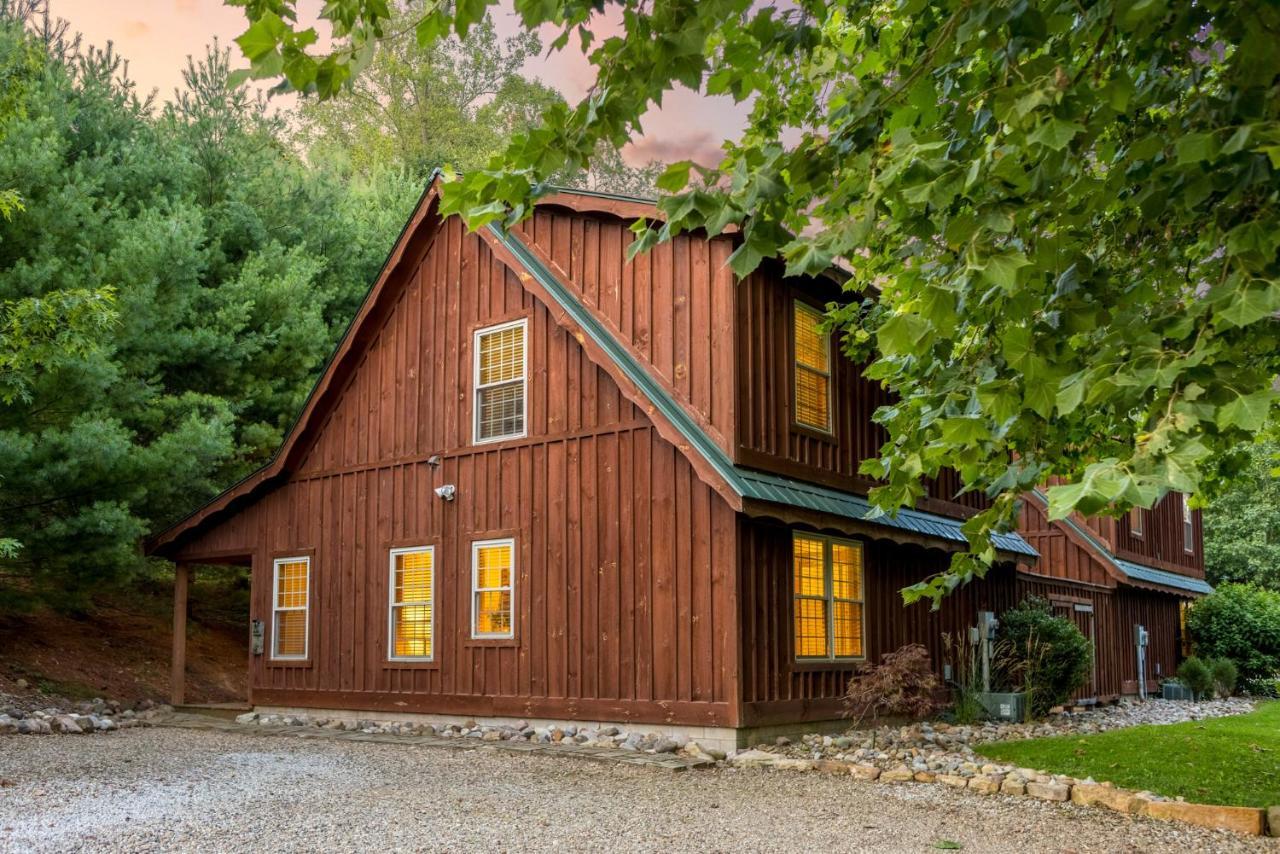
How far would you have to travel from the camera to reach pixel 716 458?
11.4m

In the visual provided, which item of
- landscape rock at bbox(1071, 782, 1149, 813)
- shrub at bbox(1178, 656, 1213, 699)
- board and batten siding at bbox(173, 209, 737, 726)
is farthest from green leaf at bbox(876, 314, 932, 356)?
shrub at bbox(1178, 656, 1213, 699)

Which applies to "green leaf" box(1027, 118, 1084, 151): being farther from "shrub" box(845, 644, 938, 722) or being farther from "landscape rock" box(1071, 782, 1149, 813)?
"shrub" box(845, 644, 938, 722)

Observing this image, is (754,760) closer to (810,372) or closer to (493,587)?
(493,587)

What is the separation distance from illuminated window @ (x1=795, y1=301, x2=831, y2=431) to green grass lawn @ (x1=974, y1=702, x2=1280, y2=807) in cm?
413

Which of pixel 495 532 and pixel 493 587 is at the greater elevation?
pixel 495 532

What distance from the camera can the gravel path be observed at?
7145 millimetres

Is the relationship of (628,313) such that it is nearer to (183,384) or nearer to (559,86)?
(183,384)

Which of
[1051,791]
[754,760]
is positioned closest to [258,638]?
[754,760]

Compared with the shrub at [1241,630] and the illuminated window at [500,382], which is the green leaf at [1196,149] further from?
the shrub at [1241,630]

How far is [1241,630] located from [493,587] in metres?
18.5

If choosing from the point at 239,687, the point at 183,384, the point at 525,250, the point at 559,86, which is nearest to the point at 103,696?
the point at 239,687

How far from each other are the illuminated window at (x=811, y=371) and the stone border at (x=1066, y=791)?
167 inches

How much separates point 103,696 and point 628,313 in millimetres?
10633

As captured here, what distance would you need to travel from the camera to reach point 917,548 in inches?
583
